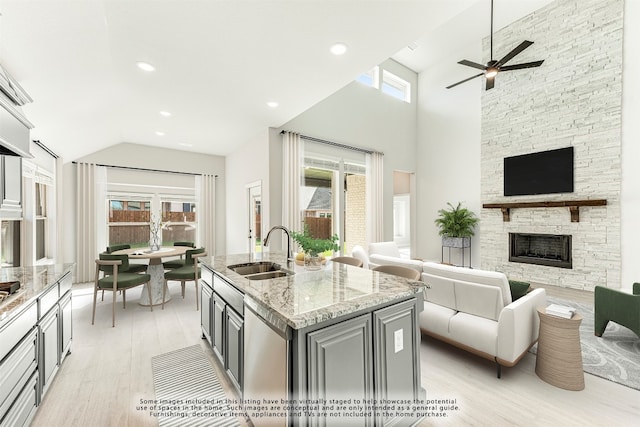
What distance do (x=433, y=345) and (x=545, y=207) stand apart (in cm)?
419

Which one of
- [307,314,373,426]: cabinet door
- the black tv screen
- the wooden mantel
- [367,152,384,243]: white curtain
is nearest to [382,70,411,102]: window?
[367,152,384,243]: white curtain

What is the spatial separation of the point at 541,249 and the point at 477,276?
13.8 feet

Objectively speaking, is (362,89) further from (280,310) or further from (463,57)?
(280,310)

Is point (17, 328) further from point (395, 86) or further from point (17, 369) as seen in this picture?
point (395, 86)

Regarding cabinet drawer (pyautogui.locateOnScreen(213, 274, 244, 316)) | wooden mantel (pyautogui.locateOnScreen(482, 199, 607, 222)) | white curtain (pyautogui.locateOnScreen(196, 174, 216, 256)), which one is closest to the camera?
cabinet drawer (pyautogui.locateOnScreen(213, 274, 244, 316))

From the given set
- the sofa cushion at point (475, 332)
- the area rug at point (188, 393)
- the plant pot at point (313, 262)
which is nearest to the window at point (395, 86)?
the plant pot at point (313, 262)

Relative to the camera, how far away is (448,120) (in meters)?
6.65

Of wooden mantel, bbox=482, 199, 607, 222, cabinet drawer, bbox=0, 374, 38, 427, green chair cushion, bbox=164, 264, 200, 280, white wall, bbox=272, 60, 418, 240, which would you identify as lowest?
cabinet drawer, bbox=0, 374, 38, 427

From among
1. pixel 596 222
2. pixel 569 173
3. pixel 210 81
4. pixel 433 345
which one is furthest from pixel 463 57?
pixel 433 345

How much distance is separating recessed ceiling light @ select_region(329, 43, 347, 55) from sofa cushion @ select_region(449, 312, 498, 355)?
266cm

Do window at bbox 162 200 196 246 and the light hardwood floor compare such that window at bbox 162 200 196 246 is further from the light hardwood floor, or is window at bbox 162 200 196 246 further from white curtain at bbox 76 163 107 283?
the light hardwood floor

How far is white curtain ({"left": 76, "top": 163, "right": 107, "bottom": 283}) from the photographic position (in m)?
4.84

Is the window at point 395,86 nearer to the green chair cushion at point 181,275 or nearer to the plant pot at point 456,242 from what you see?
the plant pot at point 456,242

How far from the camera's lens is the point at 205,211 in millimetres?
5996
